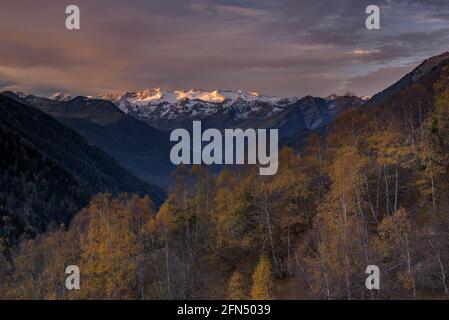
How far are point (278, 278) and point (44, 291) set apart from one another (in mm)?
36608

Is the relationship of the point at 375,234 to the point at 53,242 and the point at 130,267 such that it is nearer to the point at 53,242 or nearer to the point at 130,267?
the point at 130,267

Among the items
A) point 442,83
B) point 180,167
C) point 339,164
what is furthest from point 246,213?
point 442,83

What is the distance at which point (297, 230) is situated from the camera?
7356 centimetres

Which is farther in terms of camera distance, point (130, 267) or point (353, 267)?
point (130, 267)

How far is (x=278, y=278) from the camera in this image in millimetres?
66812

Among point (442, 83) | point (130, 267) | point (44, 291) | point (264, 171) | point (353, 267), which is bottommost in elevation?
point (44, 291)

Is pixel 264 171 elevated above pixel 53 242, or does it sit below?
above

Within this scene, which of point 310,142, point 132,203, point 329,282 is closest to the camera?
point 329,282

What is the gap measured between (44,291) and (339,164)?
162 feet

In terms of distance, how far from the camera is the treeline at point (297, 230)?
47.3 m

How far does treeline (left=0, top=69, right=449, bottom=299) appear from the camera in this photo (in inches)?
1863

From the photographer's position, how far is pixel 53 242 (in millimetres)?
103938

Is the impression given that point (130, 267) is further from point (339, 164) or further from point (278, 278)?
point (339, 164)
